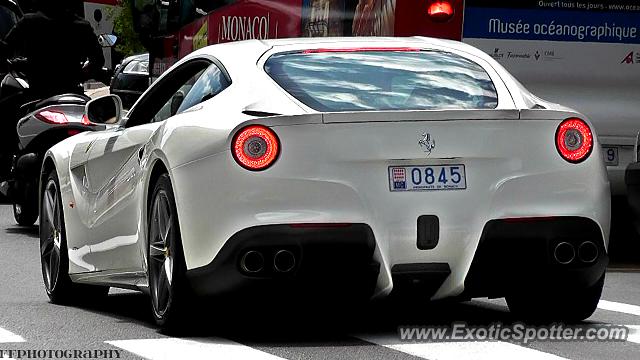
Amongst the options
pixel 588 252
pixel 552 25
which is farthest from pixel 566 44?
pixel 588 252

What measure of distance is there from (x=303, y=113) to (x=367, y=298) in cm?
88

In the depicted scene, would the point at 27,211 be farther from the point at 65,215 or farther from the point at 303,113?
the point at 303,113

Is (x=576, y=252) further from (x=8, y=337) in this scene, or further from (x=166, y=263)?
(x=8, y=337)

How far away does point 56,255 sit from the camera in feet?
34.5

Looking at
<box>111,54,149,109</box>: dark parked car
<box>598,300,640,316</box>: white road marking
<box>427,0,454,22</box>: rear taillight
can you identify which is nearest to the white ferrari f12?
<box>598,300,640,316</box>: white road marking

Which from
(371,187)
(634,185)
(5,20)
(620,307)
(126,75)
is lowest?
(126,75)

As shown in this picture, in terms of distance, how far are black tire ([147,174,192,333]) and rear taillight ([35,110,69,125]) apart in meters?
6.85

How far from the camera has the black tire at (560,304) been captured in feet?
28.1

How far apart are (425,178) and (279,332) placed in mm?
1144

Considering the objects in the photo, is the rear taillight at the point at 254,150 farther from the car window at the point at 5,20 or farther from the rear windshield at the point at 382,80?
the car window at the point at 5,20

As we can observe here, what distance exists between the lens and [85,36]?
53.9ft

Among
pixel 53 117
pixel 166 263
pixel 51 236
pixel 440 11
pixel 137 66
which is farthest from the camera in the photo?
pixel 137 66

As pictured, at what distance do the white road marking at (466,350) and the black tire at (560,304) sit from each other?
61cm

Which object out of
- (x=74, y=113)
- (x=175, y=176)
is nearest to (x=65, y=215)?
(x=175, y=176)
